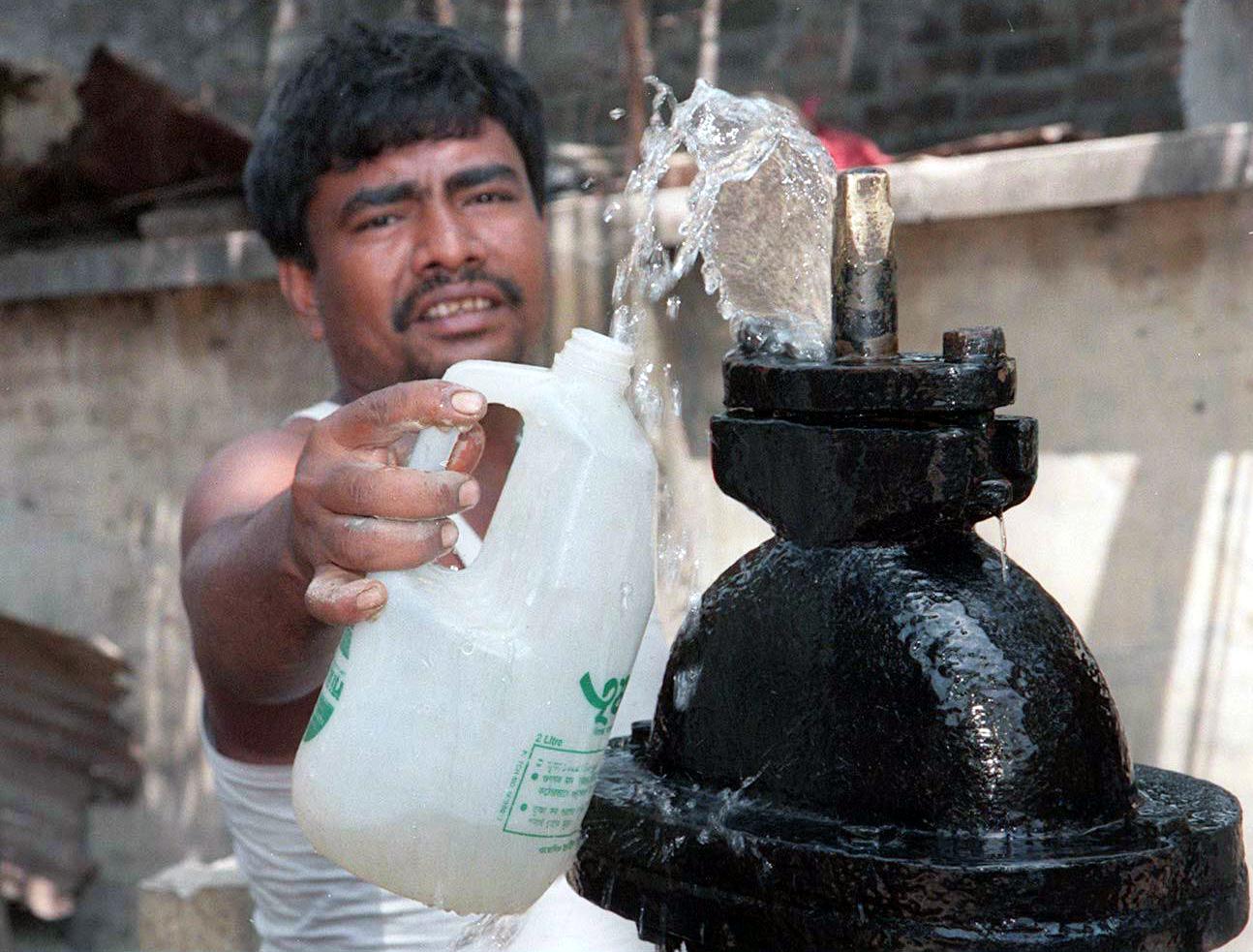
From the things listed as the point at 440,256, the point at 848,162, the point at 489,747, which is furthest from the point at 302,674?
the point at 848,162

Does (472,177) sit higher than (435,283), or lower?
higher

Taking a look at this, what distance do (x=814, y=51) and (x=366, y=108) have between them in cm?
338

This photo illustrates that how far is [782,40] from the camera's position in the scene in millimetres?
5711

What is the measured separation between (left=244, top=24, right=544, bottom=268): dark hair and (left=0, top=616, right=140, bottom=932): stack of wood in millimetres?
2791

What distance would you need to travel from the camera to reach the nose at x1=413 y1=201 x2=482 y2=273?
264 centimetres

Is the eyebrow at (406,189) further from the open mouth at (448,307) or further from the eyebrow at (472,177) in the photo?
the open mouth at (448,307)

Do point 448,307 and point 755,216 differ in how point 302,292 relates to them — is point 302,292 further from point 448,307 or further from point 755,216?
point 755,216

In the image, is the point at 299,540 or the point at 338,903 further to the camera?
the point at 338,903

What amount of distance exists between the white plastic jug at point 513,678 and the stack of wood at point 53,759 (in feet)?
13.9

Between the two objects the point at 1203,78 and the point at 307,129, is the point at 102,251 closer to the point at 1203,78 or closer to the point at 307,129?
the point at 307,129

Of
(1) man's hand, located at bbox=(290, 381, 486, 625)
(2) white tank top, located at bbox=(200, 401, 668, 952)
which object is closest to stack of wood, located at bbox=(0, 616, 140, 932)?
(2) white tank top, located at bbox=(200, 401, 668, 952)

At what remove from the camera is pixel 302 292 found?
2.93 meters

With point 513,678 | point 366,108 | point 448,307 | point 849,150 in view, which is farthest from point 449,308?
point 849,150

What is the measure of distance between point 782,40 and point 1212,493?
2706 millimetres
